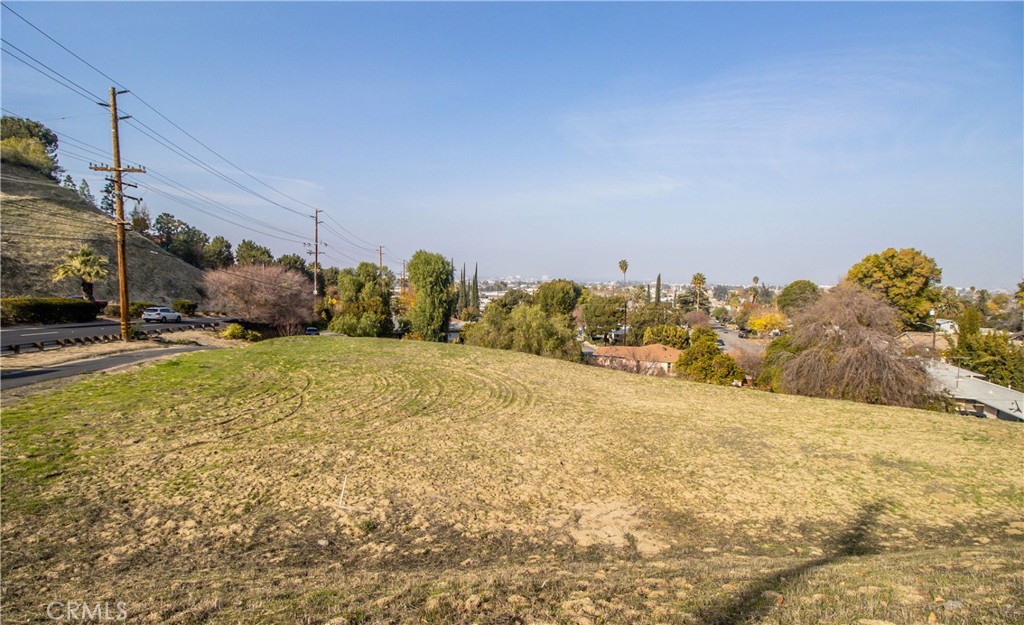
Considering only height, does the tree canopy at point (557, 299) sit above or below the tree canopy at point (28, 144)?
below

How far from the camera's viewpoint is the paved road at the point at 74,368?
38.7 ft

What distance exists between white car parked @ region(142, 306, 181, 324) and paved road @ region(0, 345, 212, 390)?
2257 centimetres

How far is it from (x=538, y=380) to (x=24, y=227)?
200 ft

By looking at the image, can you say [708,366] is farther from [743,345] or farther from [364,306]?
[743,345]

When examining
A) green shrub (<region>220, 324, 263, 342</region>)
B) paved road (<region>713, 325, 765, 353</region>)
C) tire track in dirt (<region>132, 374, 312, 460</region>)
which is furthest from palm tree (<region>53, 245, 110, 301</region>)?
paved road (<region>713, 325, 765, 353</region>)

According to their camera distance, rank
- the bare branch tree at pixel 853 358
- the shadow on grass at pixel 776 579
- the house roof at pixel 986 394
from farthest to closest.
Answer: the house roof at pixel 986 394, the bare branch tree at pixel 853 358, the shadow on grass at pixel 776 579

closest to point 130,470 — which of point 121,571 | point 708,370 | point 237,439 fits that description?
point 237,439

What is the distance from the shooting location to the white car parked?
Answer: 117ft

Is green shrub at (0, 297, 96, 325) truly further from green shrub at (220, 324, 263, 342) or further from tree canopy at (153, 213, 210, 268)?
tree canopy at (153, 213, 210, 268)

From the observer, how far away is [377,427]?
34.2 ft

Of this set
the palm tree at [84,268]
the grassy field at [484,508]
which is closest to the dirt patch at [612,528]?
the grassy field at [484,508]

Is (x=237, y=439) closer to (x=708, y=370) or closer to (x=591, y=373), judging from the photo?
(x=591, y=373)

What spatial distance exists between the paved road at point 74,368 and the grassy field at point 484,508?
4.74ft

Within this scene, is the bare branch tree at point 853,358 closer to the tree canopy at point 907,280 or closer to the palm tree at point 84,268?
the tree canopy at point 907,280
